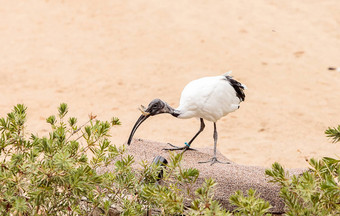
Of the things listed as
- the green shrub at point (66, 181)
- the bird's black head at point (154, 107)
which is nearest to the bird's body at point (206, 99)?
the bird's black head at point (154, 107)

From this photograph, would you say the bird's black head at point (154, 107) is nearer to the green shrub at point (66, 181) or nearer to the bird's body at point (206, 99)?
the bird's body at point (206, 99)

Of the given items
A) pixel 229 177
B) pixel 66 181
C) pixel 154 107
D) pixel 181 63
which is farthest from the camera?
pixel 181 63

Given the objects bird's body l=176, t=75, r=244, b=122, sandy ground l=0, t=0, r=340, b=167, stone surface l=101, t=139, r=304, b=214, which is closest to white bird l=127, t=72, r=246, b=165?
bird's body l=176, t=75, r=244, b=122

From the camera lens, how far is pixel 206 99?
4957 millimetres

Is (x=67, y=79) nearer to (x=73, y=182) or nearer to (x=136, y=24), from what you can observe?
(x=136, y=24)

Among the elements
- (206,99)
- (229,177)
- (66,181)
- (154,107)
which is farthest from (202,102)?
(66,181)

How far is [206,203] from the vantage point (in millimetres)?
2516

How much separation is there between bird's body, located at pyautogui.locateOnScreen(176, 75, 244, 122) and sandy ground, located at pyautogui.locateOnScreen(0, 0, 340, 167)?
174 centimetres

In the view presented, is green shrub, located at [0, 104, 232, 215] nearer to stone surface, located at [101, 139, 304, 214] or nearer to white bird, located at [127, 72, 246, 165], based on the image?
stone surface, located at [101, 139, 304, 214]

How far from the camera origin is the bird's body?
16.2ft

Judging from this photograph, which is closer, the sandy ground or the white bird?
the white bird

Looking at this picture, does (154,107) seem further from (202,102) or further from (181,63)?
(181,63)

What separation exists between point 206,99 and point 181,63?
5.10 meters

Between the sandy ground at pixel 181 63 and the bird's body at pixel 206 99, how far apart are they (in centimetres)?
174
